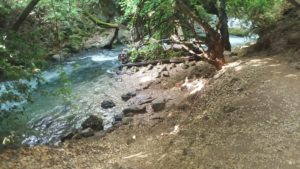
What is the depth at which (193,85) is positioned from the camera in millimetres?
10617

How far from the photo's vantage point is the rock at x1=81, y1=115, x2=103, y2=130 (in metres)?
9.04

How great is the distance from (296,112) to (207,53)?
5.26m

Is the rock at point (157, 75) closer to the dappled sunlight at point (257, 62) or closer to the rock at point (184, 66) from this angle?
the rock at point (184, 66)

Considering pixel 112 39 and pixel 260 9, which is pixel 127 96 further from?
pixel 112 39

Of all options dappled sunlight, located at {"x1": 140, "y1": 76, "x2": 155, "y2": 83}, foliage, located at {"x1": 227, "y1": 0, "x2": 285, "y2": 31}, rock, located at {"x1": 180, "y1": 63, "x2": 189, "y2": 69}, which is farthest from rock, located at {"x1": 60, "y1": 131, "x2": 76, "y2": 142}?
foliage, located at {"x1": 227, "y1": 0, "x2": 285, "y2": 31}

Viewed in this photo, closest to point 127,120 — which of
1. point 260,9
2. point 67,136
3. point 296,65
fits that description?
point 67,136

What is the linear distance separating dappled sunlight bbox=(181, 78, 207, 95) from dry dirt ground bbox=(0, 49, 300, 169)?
0.61 metres

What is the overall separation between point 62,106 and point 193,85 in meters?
3.72

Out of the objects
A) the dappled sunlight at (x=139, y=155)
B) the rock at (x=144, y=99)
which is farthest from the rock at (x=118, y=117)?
the dappled sunlight at (x=139, y=155)

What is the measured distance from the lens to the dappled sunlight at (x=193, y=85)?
990 cm

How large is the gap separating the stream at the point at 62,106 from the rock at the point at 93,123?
20 cm

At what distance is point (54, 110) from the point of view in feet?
35.0

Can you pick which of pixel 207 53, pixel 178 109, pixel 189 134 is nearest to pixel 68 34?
pixel 207 53

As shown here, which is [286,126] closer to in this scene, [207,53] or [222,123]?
[222,123]
